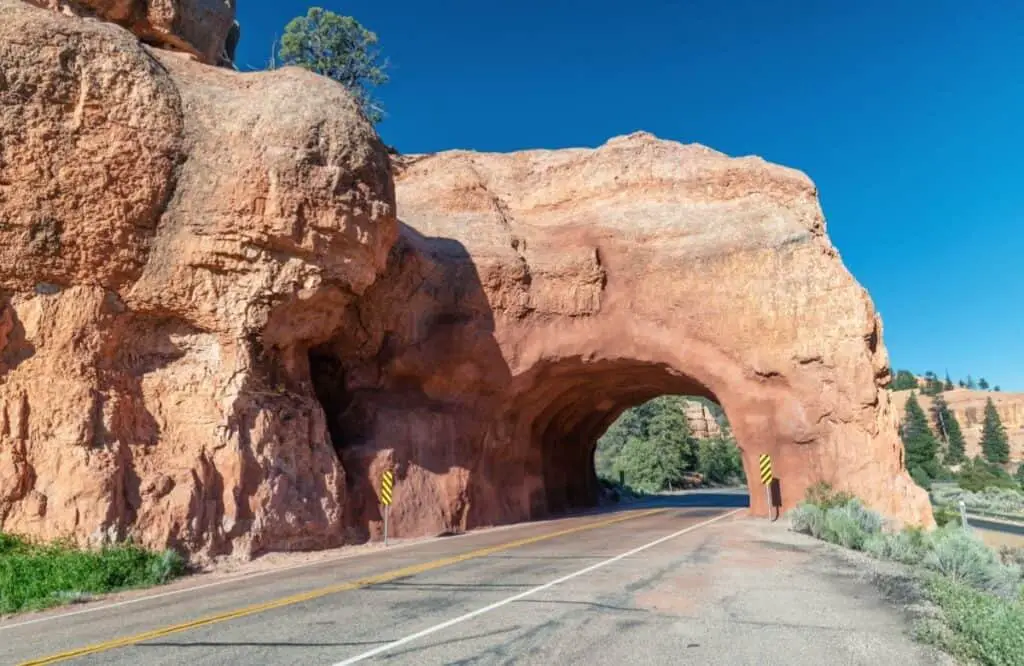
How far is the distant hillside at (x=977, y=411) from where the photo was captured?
108956 mm

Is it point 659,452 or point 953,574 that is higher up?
point 659,452

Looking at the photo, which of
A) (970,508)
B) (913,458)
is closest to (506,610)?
(970,508)

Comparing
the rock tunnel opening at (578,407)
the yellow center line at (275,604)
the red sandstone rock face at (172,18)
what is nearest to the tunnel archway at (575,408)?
the rock tunnel opening at (578,407)

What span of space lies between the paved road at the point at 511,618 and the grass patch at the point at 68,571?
118cm

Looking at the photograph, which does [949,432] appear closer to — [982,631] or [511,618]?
[982,631]

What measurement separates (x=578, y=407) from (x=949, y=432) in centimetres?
8963

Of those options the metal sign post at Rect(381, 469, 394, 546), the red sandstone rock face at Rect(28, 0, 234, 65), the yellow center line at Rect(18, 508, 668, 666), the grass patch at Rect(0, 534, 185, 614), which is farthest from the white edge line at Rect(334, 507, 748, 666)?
the red sandstone rock face at Rect(28, 0, 234, 65)

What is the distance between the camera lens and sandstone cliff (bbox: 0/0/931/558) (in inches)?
571

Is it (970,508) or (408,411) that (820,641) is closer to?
(408,411)

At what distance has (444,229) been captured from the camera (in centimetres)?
2664

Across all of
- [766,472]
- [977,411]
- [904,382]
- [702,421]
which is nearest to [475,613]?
[766,472]

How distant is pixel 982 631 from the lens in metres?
5.88

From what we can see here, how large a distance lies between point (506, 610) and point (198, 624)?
339 cm

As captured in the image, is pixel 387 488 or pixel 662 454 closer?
pixel 387 488
